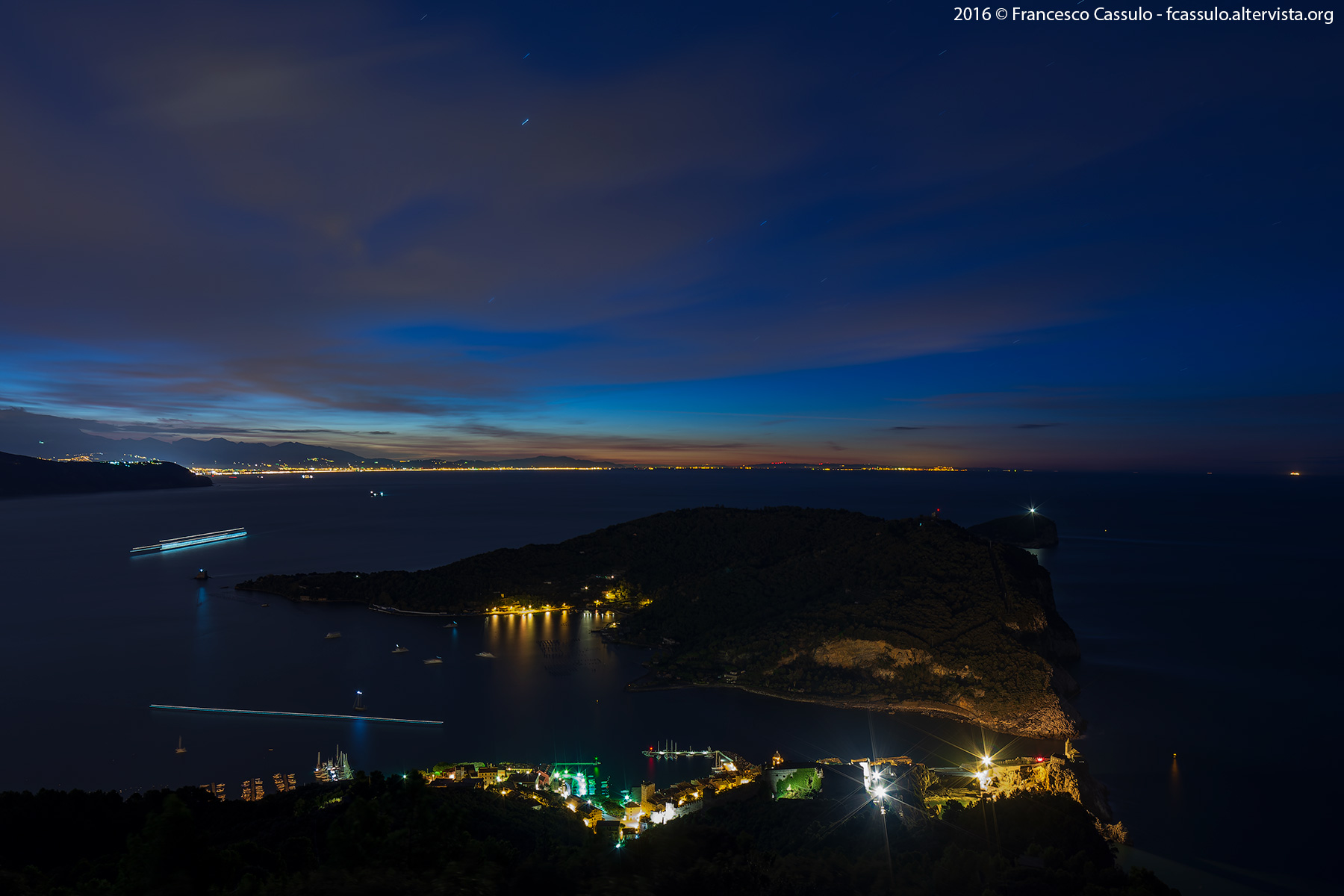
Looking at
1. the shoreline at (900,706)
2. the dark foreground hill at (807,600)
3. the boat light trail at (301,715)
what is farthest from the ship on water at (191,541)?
the shoreline at (900,706)

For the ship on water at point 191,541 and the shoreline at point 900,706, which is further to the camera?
the ship on water at point 191,541

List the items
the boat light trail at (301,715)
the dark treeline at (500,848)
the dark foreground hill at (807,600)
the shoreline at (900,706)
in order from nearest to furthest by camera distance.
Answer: the dark treeline at (500,848), the shoreline at (900,706), the boat light trail at (301,715), the dark foreground hill at (807,600)

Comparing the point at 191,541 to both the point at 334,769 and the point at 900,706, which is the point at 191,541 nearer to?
the point at 334,769

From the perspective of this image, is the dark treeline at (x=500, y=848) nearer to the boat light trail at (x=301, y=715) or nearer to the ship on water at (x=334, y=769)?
the ship on water at (x=334, y=769)

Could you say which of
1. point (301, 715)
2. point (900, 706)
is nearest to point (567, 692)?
point (301, 715)

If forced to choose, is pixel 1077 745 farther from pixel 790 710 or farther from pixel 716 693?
pixel 716 693

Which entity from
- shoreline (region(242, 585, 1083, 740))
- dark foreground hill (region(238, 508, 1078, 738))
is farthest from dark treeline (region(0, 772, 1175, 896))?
dark foreground hill (region(238, 508, 1078, 738))

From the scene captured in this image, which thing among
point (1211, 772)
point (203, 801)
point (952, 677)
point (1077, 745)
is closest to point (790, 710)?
point (952, 677)
